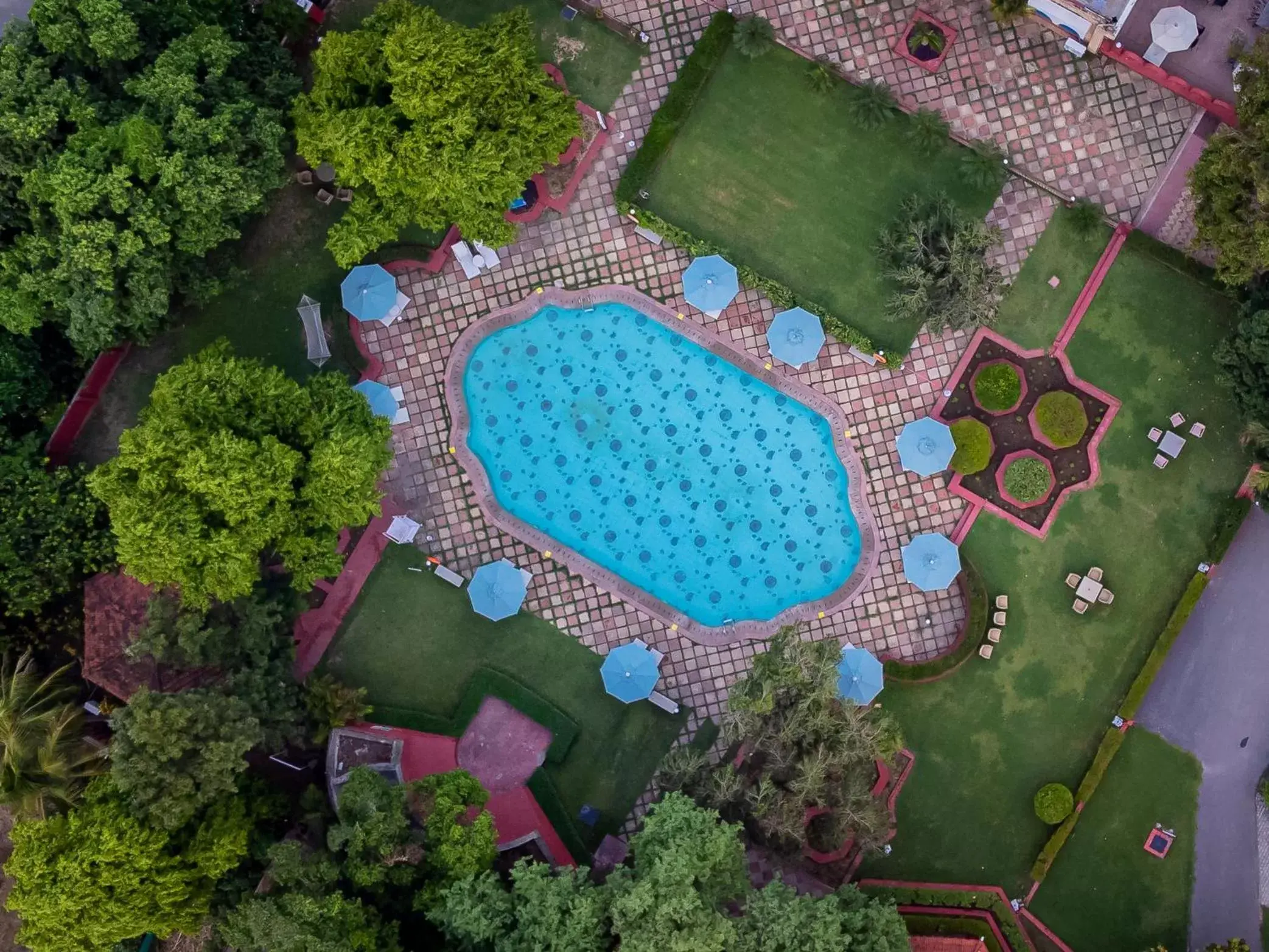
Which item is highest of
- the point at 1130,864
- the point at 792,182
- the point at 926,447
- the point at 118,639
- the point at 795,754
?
the point at 792,182

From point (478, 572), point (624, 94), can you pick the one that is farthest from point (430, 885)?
point (624, 94)

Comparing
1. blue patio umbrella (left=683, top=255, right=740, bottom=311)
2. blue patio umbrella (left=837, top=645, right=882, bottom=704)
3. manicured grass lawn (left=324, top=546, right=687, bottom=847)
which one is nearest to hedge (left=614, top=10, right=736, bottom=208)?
blue patio umbrella (left=683, top=255, right=740, bottom=311)

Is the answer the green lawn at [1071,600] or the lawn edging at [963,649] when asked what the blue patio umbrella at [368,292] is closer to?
the lawn edging at [963,649]

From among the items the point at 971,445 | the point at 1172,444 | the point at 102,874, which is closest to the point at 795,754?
the point at 971,445

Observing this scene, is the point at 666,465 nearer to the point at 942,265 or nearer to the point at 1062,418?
the point at 942,265

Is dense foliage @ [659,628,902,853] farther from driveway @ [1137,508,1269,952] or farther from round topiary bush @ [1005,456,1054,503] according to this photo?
Answer: driveway @ [1137,508,1269,952]

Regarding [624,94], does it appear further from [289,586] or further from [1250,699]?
[1250,699]
